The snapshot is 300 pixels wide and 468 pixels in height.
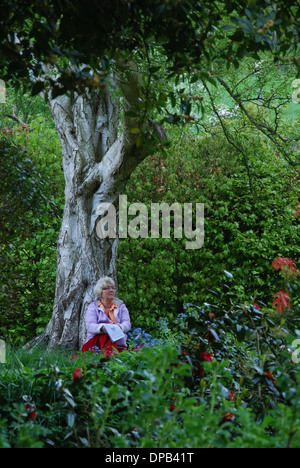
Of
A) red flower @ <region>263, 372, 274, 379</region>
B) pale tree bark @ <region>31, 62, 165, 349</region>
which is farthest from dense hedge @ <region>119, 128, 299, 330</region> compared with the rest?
red flower @ <region>263, 372, 274, 379</region>

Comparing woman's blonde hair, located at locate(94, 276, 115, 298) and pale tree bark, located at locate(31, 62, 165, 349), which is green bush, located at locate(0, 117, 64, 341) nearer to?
pale tree bark, located at locate(31, 62, 165, 349)

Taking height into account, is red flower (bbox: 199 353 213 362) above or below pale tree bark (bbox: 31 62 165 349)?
below

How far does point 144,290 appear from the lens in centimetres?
812

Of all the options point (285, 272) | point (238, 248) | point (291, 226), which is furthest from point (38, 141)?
point (285, 272)

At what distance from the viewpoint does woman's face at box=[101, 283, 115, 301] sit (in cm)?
590

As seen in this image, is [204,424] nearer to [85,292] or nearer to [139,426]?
[139,426]

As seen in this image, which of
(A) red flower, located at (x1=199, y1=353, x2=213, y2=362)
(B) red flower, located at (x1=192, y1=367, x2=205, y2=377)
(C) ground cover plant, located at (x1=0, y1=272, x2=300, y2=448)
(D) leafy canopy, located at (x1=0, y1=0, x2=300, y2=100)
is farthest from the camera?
(B) red flower, located at (x1=192, y1=367, x2=205, y2=377)

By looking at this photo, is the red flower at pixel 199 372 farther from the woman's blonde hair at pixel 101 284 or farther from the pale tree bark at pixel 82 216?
the pale tree bark at pixel 82 216

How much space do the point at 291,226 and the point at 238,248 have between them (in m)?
1.03

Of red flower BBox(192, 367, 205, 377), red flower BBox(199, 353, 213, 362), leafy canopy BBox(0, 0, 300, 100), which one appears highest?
leafy canopy BBox(0, 0, 300, 100)

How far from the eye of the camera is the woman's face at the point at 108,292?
590cm

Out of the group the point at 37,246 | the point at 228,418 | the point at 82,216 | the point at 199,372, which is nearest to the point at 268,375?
the point at 228,418

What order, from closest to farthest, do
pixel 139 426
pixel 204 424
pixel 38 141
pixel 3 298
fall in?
pixel 204 424 < pixel 139 426 < pixel 3 298 < pixel 38 141

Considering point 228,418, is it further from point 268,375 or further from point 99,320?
point 99,320
